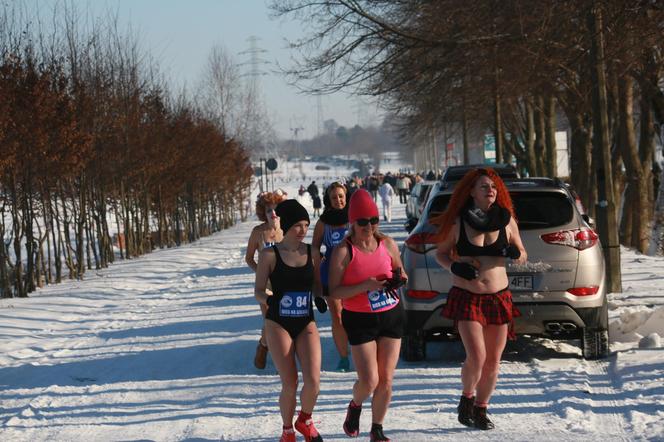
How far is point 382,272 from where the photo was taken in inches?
277

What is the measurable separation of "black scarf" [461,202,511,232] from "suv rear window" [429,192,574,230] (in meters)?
2.41

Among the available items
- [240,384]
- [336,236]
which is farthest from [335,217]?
[240,384]

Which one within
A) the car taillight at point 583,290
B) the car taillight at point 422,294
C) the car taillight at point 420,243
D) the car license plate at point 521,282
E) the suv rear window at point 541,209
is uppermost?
the suv rear window at point 541,209

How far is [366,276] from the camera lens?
6.99 meters

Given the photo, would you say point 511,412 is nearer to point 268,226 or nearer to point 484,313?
point 484,313

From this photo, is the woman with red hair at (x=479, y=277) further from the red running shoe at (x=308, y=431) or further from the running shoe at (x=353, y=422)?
the red running shoe at (x=308, y=431)

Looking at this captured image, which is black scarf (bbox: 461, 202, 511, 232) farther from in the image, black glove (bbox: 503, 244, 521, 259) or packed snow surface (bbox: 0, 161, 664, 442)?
packed snow surface (bbox: 0, 161, 664, 442)

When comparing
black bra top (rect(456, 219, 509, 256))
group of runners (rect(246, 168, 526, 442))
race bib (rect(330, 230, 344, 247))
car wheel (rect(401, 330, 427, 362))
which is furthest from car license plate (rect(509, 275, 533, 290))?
black bra top (rect(456, 219, 509, 256))

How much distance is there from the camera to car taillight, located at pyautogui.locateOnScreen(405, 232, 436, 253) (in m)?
9.94

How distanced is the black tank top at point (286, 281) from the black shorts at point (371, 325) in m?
0.26

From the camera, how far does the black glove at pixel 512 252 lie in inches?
295

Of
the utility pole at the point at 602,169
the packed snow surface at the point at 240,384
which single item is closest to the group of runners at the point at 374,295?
Result: the packed snow surface at the point at 240,384

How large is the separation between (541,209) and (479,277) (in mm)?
2767

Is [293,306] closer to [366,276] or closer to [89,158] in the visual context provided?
[366,276]
